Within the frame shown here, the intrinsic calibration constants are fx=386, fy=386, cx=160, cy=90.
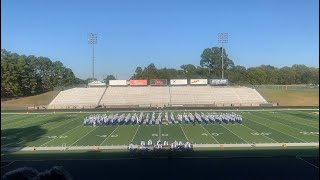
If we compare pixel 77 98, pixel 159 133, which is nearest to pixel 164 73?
pixel 77 98

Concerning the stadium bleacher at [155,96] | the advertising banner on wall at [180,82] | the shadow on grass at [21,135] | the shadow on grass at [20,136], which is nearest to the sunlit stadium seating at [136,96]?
the stadium bleacher at [155,96]

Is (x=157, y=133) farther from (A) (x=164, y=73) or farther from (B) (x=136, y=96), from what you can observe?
(A) (x=164, y=73)

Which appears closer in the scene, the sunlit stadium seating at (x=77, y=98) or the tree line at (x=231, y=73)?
the sunlit stadium seating at (x=77, y=98)

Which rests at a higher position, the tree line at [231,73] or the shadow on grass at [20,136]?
the tree line at [231,73]

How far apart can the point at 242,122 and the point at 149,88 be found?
81.9 feet

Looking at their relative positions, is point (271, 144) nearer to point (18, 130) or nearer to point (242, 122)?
point (242, 122)

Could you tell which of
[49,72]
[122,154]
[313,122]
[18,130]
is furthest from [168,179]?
[49,72]

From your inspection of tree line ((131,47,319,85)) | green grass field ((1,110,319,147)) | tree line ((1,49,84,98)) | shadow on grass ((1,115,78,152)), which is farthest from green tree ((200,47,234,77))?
shadow on grass ((1,115,78,152))

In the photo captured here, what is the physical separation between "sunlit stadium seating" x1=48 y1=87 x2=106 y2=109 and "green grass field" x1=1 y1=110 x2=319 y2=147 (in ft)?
46.8

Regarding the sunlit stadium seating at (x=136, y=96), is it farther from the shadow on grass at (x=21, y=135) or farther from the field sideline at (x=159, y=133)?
the shadow on grass at (x=21, y=135)

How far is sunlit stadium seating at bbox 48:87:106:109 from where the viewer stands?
43.1 m

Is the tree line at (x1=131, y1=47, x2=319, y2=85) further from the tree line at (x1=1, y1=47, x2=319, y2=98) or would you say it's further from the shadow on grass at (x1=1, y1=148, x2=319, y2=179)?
the shadow on grass at (x1=1, y1=148, x2=319, y2=179)

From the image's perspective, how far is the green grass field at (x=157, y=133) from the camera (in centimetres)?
1950

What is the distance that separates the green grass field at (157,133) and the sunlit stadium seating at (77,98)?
1425 centimetres
